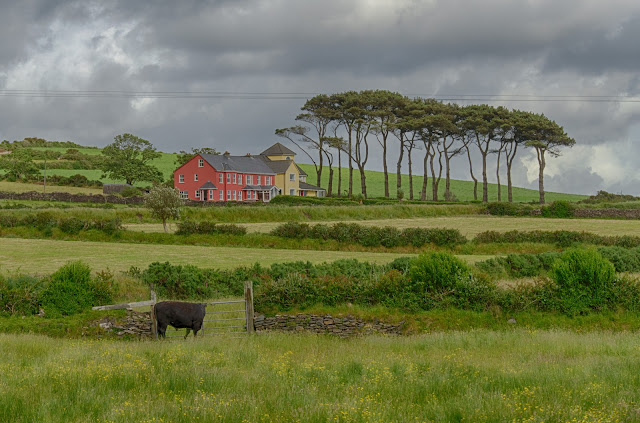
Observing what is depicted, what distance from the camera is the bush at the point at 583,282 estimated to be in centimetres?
2033

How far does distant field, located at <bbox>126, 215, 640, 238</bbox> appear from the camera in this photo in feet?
170

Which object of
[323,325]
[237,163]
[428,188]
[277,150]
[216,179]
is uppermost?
[277,150]

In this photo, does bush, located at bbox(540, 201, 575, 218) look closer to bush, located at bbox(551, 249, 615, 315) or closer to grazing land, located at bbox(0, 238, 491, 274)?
grazing land, located at bbox(0, 238, 491, 274)

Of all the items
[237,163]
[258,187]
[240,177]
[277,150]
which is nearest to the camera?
[240,177]

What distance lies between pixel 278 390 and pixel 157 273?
51.2 feet

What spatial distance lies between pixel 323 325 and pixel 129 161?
90190mm

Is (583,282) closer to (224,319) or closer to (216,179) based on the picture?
(224,319)

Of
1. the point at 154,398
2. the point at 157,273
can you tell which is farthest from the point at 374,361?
the point at 157,273

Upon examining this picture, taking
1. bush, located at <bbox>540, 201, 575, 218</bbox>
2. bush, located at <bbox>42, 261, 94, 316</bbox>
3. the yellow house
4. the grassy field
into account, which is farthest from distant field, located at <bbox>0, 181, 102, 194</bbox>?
the grassy field

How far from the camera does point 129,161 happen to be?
10250 cm

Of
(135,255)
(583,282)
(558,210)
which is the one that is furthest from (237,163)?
(583,282)

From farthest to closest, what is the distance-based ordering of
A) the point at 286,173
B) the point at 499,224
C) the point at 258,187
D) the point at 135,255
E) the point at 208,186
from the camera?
1. the point at 286,173
2. the point at 258,187
3. the point at 208,186
4. the point at 499,224
5. the point at 135,255

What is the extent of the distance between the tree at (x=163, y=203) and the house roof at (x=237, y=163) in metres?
38.5

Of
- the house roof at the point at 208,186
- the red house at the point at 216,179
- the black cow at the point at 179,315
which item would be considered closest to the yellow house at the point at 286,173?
the red house at the point at 216,179
